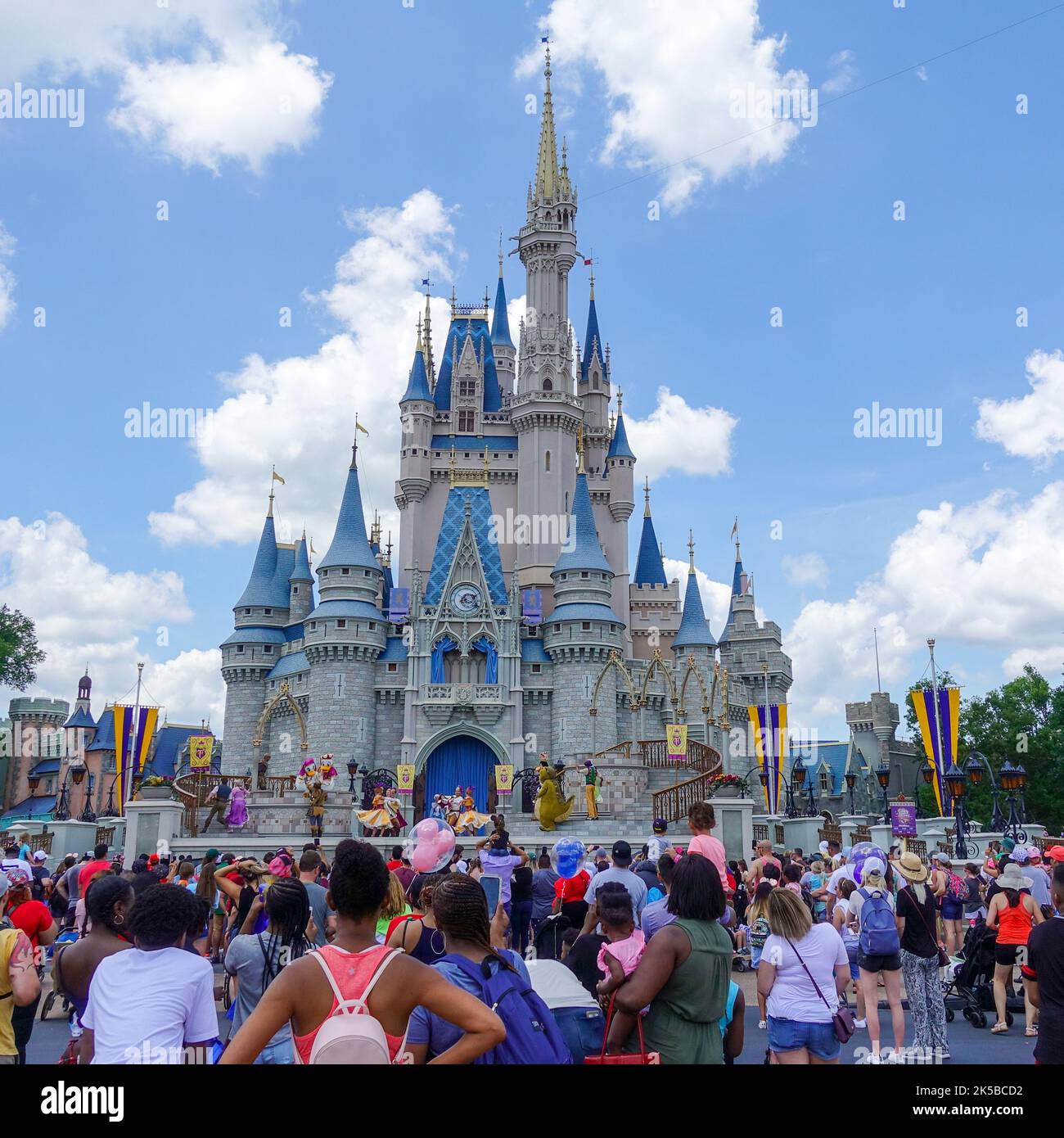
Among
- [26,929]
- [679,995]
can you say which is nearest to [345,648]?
[26,929]

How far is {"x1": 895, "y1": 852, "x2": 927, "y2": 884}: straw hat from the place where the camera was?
8.45 metres

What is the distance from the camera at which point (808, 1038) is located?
229 inches

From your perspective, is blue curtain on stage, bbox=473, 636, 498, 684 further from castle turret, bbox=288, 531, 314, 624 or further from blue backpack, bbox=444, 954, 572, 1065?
blue backpack, bbox=444, 954, 572, 1065

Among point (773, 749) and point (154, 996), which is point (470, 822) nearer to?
point (773, 749)

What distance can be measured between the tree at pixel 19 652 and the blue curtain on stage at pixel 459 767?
25.9 m

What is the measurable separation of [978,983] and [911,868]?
4.12 m

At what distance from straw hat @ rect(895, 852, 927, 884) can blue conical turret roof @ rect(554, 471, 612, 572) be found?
3905 cm

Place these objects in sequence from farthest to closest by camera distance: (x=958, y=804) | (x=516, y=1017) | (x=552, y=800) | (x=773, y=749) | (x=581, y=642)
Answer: (x=581, y=642) → (x=773, y=749) → (x=552, y=800) → (x=958, y=804) → (x=516, y=1017)

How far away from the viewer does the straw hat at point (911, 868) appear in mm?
8453

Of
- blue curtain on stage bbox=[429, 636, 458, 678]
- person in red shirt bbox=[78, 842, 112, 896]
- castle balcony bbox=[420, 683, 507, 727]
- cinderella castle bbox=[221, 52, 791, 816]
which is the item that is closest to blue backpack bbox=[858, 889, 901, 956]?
person in red shirt bbox=[78, 842, 112, 896]

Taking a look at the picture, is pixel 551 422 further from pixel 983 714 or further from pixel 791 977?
pixel 791 977

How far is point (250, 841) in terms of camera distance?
24125 mm
